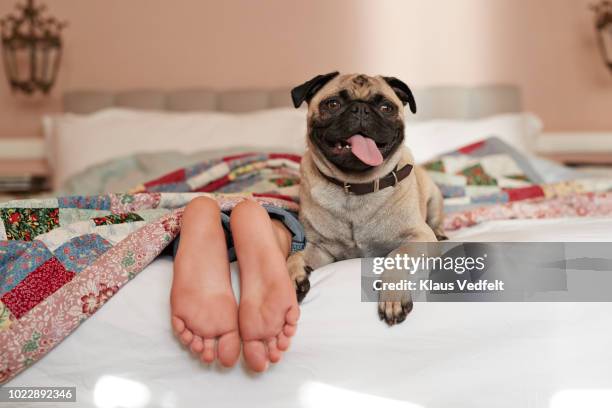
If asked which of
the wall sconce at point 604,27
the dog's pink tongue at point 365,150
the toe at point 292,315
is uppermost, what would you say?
the wall sconce at point 604,27

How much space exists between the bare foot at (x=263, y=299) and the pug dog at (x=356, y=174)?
13cm

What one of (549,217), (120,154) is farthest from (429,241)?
(120,154)

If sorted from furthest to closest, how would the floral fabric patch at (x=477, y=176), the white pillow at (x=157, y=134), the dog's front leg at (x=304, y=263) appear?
the white pillow at (x=157, y=134), the floral fabric patch at (x=477, y=176), the dog's front leg at (x=304, y=263)

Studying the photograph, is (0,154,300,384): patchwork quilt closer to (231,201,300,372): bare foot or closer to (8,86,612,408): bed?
(8,86,612,408): bed

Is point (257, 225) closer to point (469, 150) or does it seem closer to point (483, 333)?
point (483, 333)

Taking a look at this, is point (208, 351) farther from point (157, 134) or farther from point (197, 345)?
point (157, 134)

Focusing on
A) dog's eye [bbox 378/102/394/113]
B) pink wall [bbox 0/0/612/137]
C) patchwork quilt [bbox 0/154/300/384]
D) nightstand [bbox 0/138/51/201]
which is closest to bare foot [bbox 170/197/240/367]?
patchwork quilt [bbox 0/154/300/384]

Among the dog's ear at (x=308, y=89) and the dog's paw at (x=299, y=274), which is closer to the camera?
the dog's paw at (x=299, y=274)

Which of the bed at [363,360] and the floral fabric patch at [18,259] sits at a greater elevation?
the floral fabric patch at [18,259]

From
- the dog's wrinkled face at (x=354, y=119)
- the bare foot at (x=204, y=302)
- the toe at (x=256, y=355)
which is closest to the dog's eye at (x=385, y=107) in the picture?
the dog's wrinkled face at (x=354, y=119)

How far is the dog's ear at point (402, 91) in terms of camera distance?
1420 millimetres

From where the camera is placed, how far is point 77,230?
1.32 meters

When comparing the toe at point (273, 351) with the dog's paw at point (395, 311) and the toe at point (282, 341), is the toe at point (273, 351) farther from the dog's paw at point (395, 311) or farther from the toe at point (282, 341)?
the dog's paw at point (395, 311)

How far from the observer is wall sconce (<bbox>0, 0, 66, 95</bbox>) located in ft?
10.1
